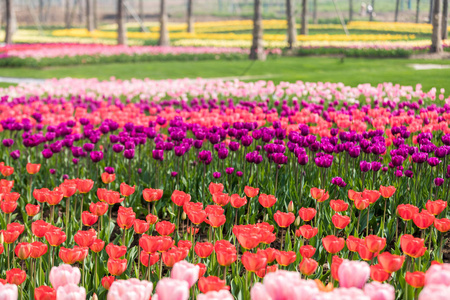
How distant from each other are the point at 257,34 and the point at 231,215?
21.7m

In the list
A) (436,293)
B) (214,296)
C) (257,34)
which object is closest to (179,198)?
(214,296)

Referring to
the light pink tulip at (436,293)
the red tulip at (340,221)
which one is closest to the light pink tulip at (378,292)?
the light pink tulip at (436,293)

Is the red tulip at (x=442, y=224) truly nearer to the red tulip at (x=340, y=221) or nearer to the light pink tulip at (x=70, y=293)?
the red tulip at (x=340, y=221)

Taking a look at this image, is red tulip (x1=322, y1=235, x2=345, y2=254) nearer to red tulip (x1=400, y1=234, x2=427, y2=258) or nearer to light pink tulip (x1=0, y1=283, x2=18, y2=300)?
red tulip (x1=400, y1=234, x2=427, y2=258)

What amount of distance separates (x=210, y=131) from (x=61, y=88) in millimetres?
8705


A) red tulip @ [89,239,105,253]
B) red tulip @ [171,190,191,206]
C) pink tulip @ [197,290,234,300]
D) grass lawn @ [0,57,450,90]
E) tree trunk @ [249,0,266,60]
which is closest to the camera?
pink tulip @ [197,290,234,300]

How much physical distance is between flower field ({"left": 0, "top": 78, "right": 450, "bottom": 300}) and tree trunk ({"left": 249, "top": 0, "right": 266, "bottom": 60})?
16.7 metres

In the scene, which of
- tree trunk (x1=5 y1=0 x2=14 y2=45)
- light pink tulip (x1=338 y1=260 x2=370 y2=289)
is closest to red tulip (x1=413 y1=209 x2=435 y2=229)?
light pink tulip (x1=338 y1=260 x2=370 y2=289)

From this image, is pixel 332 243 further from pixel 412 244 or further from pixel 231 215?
pixel 231 215

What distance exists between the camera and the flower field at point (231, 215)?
2.22m

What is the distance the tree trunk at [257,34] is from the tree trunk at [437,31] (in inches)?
296

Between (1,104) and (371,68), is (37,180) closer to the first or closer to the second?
(1,104)

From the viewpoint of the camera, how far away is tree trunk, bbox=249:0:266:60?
24.8 metres

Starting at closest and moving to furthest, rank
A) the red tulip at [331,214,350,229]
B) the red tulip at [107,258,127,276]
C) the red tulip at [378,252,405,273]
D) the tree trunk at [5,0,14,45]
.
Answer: the red tulip at [378,252,405,273]
the red tulip at [107,258,127,276]
the red tulip at [331,214,350,229]
the tree trunk at [5,0,14,45]
